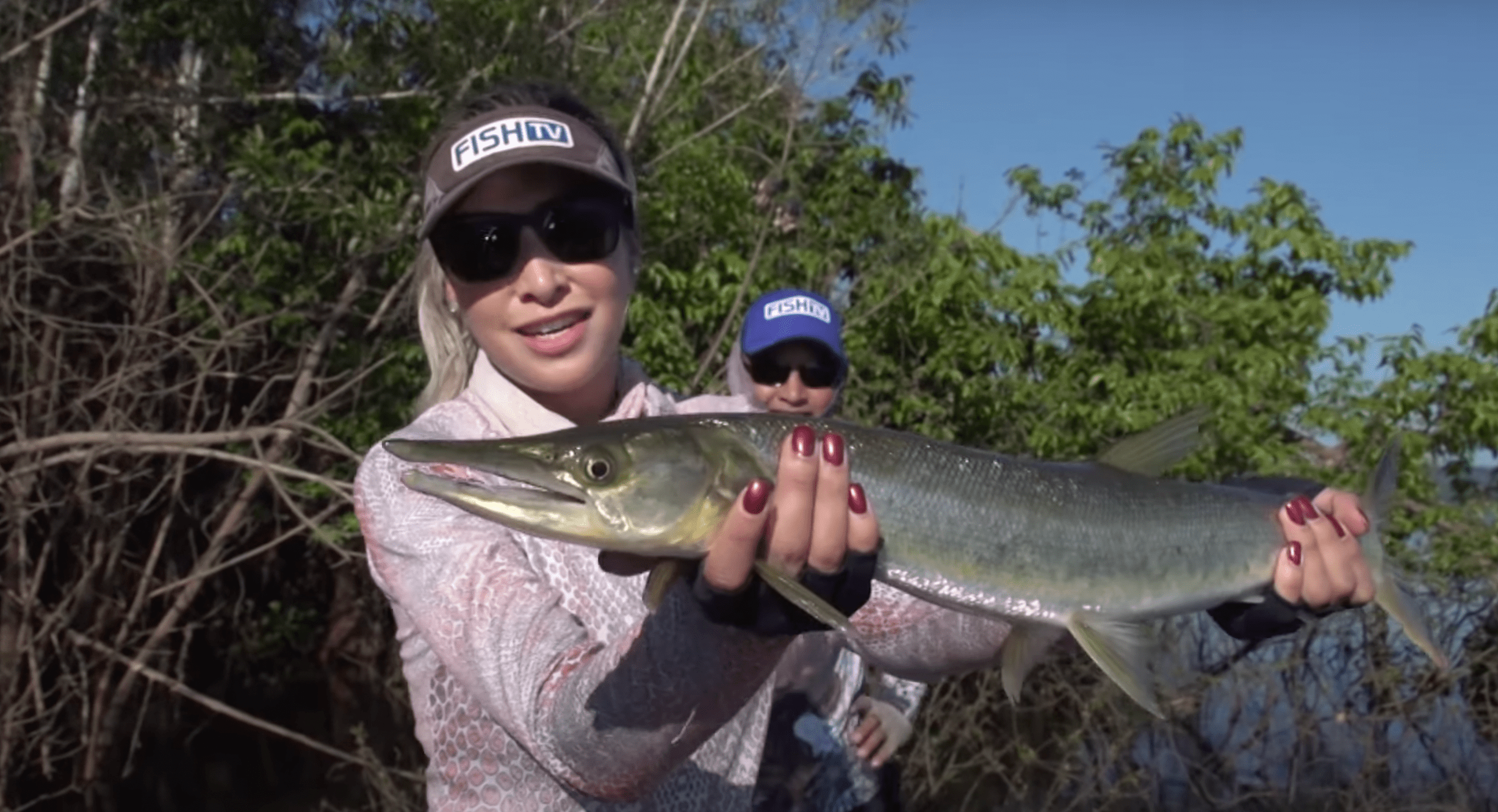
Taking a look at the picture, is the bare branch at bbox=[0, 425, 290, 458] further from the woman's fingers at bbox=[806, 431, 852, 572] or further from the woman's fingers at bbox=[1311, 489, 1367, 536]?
the woman's fingers at bbox=[806, 431, 852, 572]

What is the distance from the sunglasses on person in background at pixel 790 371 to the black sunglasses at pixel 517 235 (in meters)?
2.89

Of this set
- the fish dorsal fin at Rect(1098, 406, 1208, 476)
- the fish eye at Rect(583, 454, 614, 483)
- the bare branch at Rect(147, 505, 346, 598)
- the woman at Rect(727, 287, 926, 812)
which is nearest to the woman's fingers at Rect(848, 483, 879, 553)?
the fish eye at Rect(583, 454, 614, 483)

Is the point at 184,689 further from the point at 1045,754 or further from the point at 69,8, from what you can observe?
the point at 1045,754

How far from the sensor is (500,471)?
198 cm

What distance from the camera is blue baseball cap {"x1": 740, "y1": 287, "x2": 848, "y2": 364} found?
207 inches

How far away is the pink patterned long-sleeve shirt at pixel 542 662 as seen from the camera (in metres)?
1.84

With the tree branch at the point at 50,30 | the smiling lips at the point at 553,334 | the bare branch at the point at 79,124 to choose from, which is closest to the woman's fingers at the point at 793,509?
the smiling lips at the point at 553,334

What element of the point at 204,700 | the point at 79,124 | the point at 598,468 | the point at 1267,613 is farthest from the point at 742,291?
the point at 598,468

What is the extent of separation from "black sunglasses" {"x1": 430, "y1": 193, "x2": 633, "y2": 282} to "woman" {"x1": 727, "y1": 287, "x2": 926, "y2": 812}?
1146 mm

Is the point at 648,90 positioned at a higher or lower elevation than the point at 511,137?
higher

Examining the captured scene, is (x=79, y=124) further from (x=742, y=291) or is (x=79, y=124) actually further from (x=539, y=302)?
(x=539, y=302)

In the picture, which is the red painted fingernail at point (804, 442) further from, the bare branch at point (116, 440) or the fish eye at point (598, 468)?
the bare branch at point (116, 440)

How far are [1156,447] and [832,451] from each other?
107cm

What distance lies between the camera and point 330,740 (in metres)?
12.6
